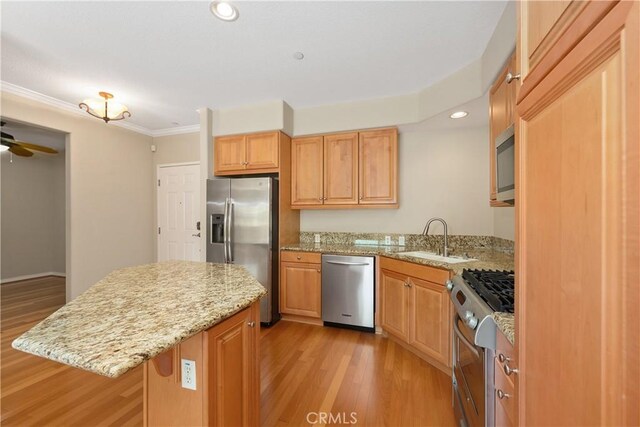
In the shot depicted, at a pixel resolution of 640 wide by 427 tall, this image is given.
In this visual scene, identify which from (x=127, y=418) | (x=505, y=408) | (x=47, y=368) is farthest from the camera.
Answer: (x=47, y=368)

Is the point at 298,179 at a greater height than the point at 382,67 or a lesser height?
lesser

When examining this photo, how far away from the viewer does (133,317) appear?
91cm

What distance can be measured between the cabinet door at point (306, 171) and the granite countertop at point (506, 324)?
2.32 m

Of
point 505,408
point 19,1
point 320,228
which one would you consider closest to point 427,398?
point 505,408

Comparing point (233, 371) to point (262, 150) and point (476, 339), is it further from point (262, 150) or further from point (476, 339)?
point (262, 150)

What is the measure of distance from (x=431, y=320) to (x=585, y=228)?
186 cm

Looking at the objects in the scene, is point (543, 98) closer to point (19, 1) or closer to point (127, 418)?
point (127, 418)

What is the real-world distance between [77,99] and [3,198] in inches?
137

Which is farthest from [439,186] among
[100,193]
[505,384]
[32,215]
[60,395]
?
[32,215]

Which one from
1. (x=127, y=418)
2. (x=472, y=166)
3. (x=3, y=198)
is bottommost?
(x=127, y=418)

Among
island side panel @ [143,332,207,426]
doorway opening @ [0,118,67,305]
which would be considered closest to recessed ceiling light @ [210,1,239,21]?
island side panel @ [143,332,207,426]

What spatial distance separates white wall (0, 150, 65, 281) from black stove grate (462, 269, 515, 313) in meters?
7.17

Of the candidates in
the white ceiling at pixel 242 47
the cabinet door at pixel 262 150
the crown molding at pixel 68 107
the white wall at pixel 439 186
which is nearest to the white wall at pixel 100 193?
the crown molding at pixel 68 107

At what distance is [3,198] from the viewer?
458 cm
